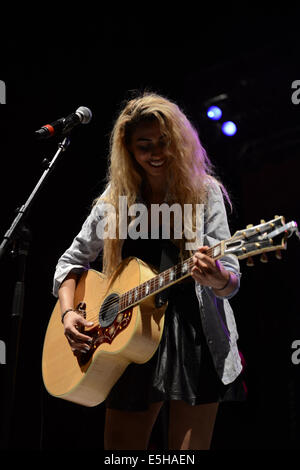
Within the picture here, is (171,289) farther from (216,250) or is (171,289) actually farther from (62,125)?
(62,125)

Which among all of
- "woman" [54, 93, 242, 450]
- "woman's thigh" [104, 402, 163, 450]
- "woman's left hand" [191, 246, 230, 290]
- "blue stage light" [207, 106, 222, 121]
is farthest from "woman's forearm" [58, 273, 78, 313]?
"blue stage light" [207, 106, 222, 121]

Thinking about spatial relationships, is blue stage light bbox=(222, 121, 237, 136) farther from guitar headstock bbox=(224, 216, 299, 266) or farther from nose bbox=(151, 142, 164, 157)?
guitar headstock bbox=(224, 216, 299, 266)

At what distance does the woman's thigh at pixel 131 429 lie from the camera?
6.36 ft

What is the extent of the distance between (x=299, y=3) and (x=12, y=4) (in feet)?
6.95

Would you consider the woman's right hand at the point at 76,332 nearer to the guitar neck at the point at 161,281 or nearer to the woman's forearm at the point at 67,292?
the woman's forearm at the point at 67,292

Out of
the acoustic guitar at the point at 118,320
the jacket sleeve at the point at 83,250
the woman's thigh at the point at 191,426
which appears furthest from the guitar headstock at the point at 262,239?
the jacket sleeve at the point at 83,250

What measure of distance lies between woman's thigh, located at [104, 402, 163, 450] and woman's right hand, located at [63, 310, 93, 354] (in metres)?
0.33

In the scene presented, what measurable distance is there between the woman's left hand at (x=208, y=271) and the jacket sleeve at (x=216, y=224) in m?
0.12

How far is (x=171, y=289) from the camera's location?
1.99 metres

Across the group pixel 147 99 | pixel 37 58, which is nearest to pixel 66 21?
pixel 37 58

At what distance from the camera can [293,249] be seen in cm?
437

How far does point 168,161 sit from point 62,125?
0.55 metres

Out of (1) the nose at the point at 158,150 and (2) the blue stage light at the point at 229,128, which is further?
(2) the blue stage light at the point at 229,128
